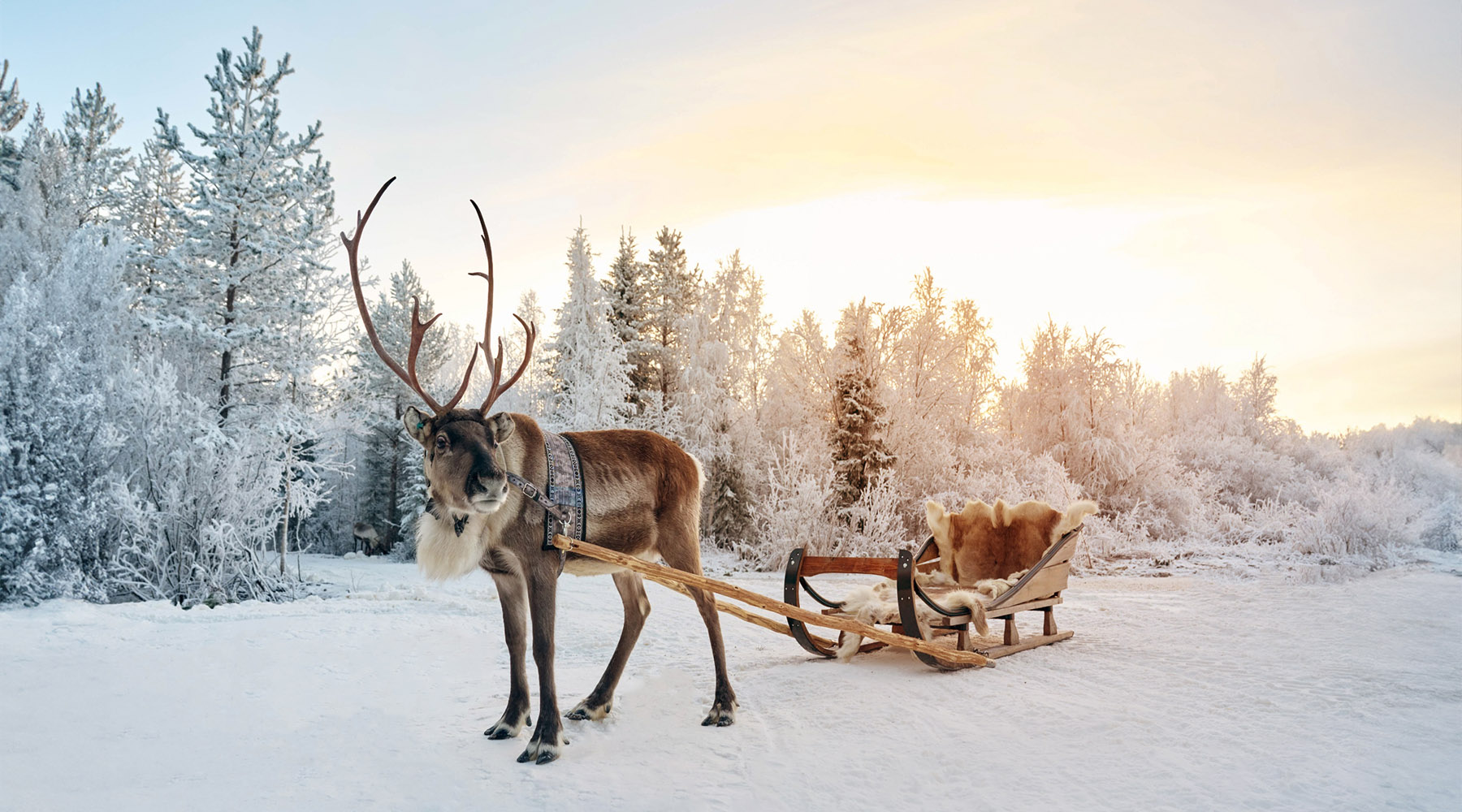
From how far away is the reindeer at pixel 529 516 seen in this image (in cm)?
386

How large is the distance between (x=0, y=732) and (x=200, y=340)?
11219 mm

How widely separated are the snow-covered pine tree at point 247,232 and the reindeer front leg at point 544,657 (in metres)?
12.1

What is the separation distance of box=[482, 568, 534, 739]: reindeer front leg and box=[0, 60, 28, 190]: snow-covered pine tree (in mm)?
20915

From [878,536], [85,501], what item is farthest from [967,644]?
[85,501]

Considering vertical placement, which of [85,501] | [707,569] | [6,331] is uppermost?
[6,331]

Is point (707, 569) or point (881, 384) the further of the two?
point (881, 384)

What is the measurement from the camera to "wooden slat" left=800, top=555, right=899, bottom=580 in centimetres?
573

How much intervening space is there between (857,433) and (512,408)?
8.04 meters

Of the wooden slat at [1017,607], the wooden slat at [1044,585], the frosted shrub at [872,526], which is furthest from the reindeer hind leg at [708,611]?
the frosted shrub at [872,526]

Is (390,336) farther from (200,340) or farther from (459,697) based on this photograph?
(459,697)

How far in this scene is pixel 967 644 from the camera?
19.2 feet

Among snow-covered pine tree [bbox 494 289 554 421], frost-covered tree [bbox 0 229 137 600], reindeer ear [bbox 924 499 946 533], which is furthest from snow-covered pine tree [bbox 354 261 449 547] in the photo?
reindeer ear [bbox 924 499 946 533]

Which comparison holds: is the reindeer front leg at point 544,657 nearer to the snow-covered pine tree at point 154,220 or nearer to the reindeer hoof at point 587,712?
the reindeer hoof at point 587,712

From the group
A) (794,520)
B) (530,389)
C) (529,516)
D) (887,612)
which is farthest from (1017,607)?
(530,389)
